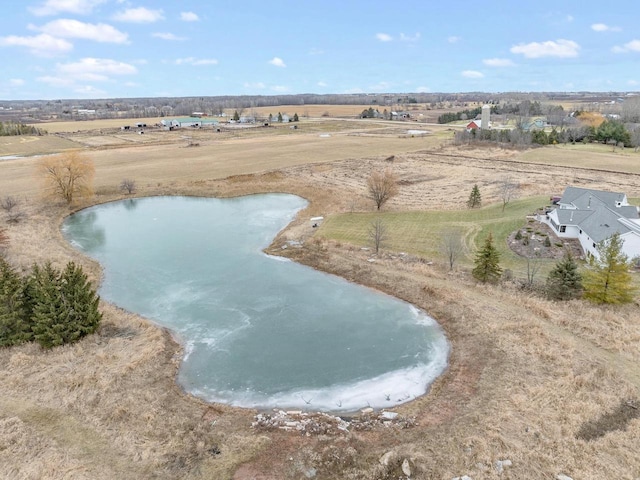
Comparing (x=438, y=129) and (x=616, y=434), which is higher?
(x=438, y=129)

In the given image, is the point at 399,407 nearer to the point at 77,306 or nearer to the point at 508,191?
the point at 77,306

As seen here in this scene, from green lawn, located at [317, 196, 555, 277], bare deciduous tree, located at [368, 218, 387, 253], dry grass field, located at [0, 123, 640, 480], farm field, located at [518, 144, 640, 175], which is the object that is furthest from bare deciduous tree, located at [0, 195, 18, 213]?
farm field, located at [518, 144, 640, 175]

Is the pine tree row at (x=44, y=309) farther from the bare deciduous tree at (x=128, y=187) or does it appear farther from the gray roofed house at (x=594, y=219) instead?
the bare deciduous tree at (x=128, y=187)

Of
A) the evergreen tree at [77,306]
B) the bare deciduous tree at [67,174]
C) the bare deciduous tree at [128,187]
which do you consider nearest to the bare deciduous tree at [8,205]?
the bare deciduous tree at [67,174]

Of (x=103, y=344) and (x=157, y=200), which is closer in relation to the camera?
(x=103, y=344)

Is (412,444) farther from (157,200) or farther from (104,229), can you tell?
(157,200)

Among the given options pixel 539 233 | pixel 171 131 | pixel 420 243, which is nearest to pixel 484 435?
pixel 420 243

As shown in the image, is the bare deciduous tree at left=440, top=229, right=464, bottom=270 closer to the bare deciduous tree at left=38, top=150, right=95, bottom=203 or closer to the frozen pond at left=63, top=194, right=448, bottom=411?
the frozen pond at left=63, top=194, right=448, bottom=411
